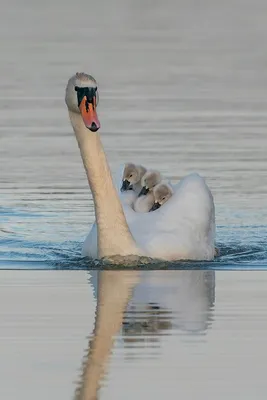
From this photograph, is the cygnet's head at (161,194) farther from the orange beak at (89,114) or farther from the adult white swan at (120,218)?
the orange beak at (89,114)

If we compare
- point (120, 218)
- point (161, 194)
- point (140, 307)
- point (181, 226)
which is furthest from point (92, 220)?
point (140, 307)

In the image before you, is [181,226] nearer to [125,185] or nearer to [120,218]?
[120,218]

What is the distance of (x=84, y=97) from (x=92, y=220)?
2791 millimetres

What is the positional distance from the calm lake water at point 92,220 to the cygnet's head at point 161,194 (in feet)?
2.26

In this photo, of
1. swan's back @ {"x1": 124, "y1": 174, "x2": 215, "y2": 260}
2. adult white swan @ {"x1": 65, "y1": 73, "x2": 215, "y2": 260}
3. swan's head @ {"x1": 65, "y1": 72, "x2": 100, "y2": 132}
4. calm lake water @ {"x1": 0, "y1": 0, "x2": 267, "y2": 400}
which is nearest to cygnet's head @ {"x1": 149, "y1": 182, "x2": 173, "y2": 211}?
swan's back @ {"x1": 124, "y1": 174, "x2": 215, "y2": 260}

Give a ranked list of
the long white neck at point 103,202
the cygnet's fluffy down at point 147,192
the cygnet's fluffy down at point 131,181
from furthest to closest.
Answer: the cygnet's fluffy down at point 131,181
the cygnet's fluffy down at point 147,192
the long white neck at point 103,202

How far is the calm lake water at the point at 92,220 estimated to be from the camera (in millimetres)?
10047

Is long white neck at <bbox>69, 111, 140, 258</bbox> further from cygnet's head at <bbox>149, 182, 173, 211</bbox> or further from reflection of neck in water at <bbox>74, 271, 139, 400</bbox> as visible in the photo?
cygnet's head at <bbox>149, 182, 173, 211</bbox>

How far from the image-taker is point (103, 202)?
14438 millimetres

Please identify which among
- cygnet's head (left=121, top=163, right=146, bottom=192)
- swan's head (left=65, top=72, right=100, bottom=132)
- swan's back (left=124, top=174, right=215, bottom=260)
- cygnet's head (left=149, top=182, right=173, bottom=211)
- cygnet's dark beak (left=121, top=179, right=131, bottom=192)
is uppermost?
swan's head (left=65, top=72, right=100, bottom=132)

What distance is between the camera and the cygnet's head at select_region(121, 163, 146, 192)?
15930 mm

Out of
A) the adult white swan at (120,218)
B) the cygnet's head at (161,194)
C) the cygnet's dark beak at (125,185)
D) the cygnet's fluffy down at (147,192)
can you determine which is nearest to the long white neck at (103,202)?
the adult white swan at (120,218)

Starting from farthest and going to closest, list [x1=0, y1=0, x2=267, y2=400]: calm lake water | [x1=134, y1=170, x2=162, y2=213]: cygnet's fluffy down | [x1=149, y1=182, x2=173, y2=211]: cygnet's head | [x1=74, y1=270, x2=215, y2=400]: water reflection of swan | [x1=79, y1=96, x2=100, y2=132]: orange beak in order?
[x1=134, y1=170, x2=162, y2=213]: cygnet's fluffy down
[x1=149, y1=182, x2=173, y2=211]: cygnet's head
[x1=79, y1=96, x2=100, y2=132]: orange beak
[x1=74, y1=270, x2=215, y2=400]: water reflection of swan
[x1=0, y1=0, x2=267, y2=400]: calm lake water

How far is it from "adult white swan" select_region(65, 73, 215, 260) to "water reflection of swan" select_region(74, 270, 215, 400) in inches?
11.9
